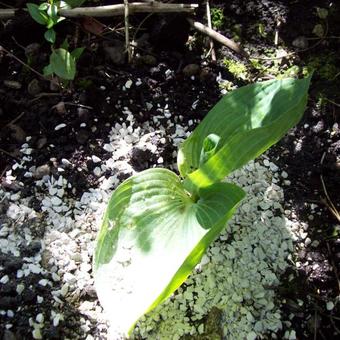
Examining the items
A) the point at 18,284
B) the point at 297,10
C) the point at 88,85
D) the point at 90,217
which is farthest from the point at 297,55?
the point at 18,284

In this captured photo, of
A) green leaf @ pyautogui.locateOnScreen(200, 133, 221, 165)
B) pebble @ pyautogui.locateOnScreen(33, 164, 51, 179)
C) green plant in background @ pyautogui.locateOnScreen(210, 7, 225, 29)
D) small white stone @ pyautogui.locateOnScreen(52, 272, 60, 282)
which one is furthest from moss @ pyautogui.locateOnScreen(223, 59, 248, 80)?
small white stone @ pyautogui.locateOnScreen(52, 272, 60, 282)

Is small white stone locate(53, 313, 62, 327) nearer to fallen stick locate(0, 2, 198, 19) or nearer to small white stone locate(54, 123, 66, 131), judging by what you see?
small white stone locate(54, 123, 66, 131)

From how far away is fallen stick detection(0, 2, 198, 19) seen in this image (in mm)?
1802

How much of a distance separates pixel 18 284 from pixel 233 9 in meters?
1.15

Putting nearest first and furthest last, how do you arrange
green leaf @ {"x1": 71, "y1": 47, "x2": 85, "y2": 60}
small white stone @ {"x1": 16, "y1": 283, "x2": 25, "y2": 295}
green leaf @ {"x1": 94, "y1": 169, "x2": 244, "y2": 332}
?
green leaf @ {"x1": 94, "y1": 169, "x2": 244, "y2": 332}
small white stone @ {"x1": 16, "y1": 283, "x2": 25, "y2": 295}
green leaf @ {"x1": 71, "y1": 47, "x2": 85, "y2": 60}

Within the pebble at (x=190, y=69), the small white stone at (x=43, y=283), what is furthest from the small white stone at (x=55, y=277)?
the pebble at (x=190, y=69)

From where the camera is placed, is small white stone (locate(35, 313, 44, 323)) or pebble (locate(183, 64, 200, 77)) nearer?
small white stone (locate(35, 313, 44, 323))

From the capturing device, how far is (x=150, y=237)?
1307 millimetres

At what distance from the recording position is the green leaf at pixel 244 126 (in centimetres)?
124

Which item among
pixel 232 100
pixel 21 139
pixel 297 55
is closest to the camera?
pixel 232 100

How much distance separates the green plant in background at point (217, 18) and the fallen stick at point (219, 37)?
64mm

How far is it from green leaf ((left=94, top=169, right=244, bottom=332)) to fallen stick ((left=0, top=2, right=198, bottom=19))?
66cm

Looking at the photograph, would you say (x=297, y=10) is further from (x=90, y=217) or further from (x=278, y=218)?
(x=90, y=217)

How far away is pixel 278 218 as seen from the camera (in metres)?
1.57
